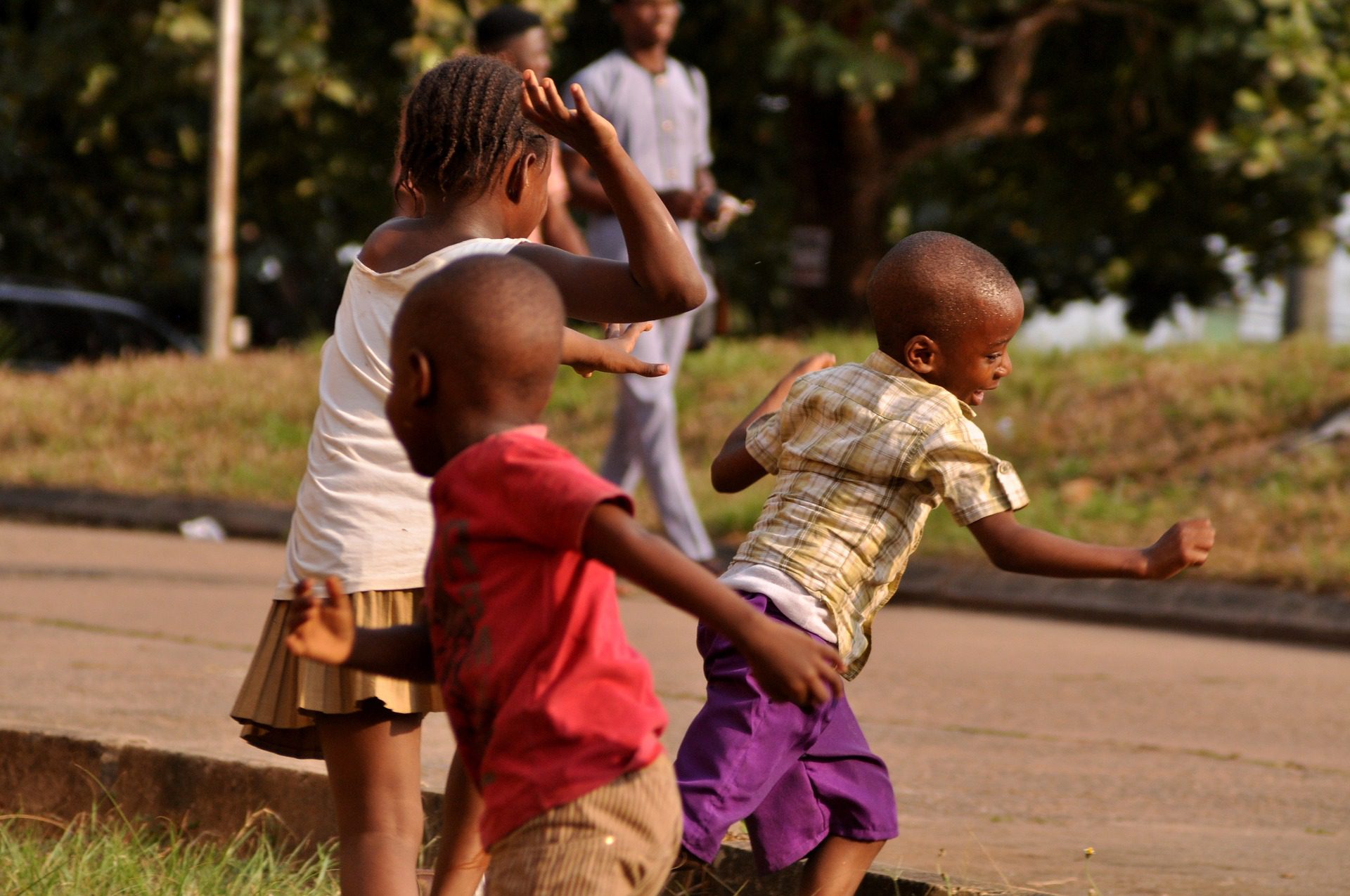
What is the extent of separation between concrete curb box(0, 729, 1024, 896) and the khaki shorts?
160 centimetres

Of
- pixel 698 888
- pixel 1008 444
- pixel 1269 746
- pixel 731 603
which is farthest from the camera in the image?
pixel 1008 444

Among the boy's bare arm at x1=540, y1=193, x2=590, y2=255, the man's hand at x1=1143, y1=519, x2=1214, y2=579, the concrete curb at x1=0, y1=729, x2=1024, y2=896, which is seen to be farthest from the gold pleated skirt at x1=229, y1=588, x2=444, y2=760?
the boy's bare arm at x1=540, y1=193, x2=590, y2=255

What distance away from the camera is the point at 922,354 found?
289 centimetres

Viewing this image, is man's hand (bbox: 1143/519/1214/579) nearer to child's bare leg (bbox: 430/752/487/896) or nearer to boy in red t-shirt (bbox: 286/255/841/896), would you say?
boy in red t-shirt (bbox: 286/255/841/896)

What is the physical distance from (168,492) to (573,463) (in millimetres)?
8198

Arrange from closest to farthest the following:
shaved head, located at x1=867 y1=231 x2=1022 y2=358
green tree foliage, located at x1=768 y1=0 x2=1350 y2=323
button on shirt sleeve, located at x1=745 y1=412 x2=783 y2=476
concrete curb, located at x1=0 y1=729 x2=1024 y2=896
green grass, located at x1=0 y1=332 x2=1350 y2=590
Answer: shaved head, located at x1=867 y1=231 x2=1022 y2=358 → button on shirt sleeve, located at x1=745 y1=412 x2=783 y2=476 → concrete curb, located at x1=0 y1=729 x2=1024 y2=896 → green grass, located at x1=0 y1=332 x2=1350 y2=590 → green tree foliage, located at x1=768 y1=0 x2=1350 y2=323

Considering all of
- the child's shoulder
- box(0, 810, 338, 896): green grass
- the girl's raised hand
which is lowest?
box(0, 810, 338, 896): green grass

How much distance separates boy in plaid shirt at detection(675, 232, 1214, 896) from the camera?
2.76 metres

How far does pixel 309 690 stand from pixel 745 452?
2.77 feet

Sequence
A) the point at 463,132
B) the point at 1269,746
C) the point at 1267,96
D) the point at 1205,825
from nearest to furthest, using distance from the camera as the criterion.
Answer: the point at 463,132 → the point at 1205,825 → the point at 1269,746 → the point at 1267,96

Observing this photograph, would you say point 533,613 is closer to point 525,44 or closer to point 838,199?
point 525,44

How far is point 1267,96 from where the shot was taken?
38.9 ft

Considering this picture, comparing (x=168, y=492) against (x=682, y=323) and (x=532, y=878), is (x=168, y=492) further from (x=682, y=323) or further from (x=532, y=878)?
(x=532, y=878)

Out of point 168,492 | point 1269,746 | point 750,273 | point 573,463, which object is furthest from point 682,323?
point 750,273
